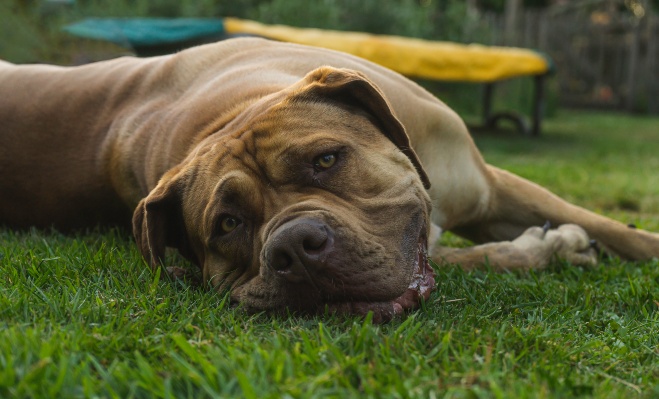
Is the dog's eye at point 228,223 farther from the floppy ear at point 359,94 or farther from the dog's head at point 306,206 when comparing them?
the floppy ear at point 359,94

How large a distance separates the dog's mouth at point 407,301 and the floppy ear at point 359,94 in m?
0.44

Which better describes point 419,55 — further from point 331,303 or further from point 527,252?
point 331,303

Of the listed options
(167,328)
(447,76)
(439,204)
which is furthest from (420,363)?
(447,76)

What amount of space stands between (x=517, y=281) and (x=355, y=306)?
1.02m

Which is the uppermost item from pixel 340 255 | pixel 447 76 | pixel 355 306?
pixel 340 255

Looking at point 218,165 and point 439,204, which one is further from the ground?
point 218,165

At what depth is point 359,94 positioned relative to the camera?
2.99 meters

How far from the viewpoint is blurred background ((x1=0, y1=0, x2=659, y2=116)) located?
1042 centimetres

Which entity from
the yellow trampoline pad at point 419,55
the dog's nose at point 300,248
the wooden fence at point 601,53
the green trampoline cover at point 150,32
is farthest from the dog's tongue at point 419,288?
the wooden fence at point 601,53

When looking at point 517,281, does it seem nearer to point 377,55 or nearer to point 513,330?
point 513,330

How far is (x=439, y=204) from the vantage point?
3598mm

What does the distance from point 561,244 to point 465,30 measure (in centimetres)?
1060

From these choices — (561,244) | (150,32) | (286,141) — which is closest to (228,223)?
(286,141)

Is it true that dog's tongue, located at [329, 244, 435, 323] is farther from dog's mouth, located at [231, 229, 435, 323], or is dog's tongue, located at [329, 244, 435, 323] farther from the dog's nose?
the dog's nose
